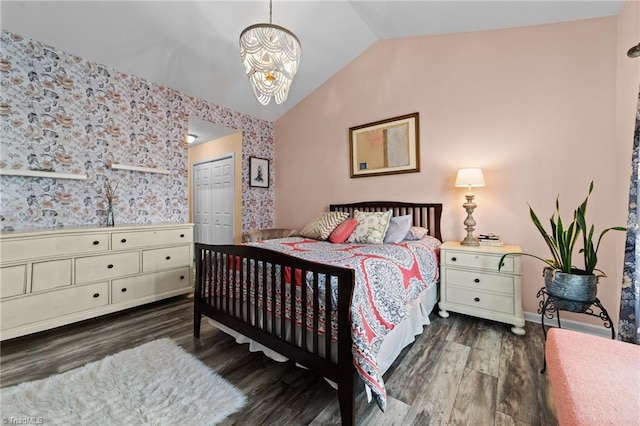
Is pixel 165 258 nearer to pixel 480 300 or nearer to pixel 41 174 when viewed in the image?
pixel 41 174

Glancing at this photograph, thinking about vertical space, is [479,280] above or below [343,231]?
below

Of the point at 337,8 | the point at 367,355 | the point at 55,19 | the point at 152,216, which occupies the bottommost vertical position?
the point at 367,355

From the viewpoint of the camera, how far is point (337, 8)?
2.69 meters

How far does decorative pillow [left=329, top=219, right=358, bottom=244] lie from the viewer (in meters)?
2.62

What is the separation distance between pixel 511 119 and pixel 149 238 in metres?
3.90

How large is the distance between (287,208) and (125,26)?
9.54 ft

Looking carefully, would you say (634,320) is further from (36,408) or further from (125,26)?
(125,26)

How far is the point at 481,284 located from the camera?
7.54 feet

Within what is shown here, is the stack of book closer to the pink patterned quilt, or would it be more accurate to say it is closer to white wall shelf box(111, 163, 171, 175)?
the pink patterned quilt

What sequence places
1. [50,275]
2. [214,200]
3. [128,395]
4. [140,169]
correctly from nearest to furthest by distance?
[128,395], [50,275], [140,169], [214,200]

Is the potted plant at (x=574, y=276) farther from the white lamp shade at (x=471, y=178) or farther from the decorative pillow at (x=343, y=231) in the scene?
the decorative pillow at (x=343, y=231)

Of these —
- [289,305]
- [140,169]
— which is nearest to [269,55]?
[289,305]

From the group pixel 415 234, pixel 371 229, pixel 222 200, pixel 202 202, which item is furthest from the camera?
pixel 202 202

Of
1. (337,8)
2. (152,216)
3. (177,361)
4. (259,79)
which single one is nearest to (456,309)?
(177,361)
